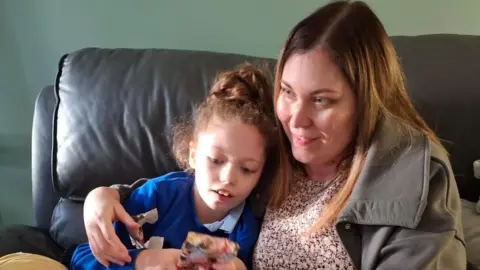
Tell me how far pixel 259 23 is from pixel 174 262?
1013 millimetres

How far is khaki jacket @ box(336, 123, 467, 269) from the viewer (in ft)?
3.72

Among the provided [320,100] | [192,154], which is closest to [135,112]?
[192,154]

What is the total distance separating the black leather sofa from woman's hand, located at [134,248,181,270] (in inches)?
15.5

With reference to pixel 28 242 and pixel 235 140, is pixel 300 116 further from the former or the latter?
pixel 28 242

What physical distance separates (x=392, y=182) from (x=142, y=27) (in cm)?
119

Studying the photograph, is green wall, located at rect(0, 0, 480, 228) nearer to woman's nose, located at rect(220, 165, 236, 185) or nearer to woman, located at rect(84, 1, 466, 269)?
woman, located at rect(84, 1, 466, 269)

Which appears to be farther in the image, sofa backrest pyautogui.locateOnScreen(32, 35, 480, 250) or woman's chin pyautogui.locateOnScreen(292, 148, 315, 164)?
sofa backrest pyautogui.locateOnScreen(32, 35, 480, 250)

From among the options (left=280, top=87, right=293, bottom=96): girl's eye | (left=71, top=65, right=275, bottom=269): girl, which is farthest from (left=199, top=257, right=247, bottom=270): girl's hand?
(left=280, top=87, right=293, bottom=96): girl's eye

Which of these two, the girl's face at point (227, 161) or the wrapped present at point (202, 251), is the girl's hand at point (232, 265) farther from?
the girl's face at point (227, 161)

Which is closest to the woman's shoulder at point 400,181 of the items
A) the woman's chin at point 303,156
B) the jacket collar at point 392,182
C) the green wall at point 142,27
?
the jacket collar at point 392,182

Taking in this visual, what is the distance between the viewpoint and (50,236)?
172 cm

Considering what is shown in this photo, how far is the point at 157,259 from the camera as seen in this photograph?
1261mm

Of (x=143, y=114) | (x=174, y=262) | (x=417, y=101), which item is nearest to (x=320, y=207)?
(x=174, y=262)

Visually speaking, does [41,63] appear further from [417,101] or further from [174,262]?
[417,101]
